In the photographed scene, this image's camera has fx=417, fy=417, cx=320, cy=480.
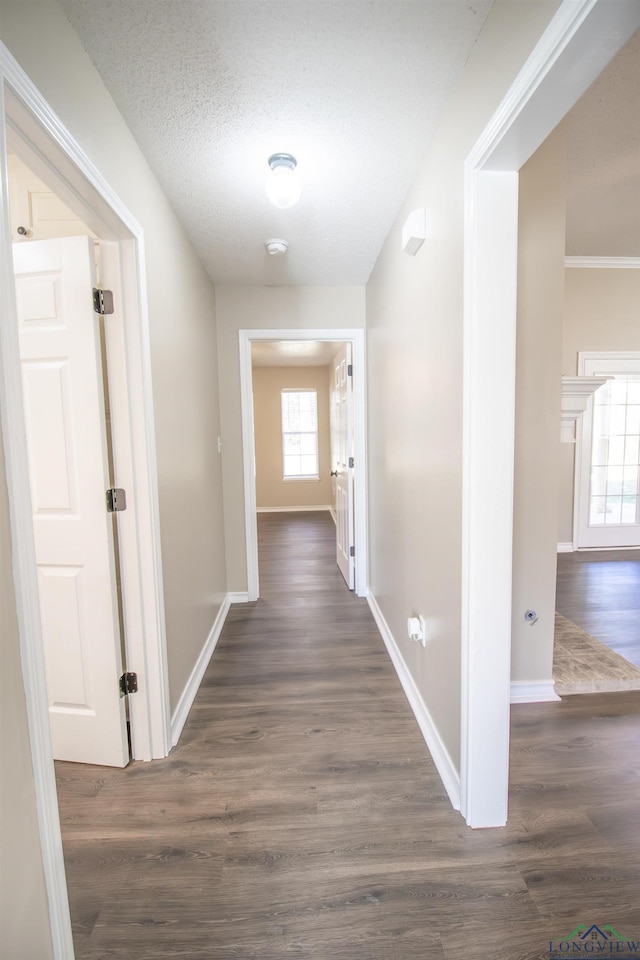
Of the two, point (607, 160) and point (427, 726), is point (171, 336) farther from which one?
point (607, 160)

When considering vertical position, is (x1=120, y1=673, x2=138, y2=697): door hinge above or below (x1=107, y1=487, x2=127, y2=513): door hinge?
below

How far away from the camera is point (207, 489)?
2689mm

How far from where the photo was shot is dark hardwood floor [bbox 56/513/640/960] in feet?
3.63

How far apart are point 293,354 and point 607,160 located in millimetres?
4310

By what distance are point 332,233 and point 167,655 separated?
2.32m

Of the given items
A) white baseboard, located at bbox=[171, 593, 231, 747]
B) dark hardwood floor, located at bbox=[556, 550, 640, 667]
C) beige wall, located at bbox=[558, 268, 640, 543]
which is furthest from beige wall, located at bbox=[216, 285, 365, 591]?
dark hardwood floor, located at bbox=[556, 550, 640, 667]

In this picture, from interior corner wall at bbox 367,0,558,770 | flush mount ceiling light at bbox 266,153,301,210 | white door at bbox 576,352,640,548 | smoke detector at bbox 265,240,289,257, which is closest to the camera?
interior corner wall at bbox 367,0,558,770

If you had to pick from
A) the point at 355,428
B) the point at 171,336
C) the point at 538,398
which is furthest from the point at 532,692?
the point at 171,336

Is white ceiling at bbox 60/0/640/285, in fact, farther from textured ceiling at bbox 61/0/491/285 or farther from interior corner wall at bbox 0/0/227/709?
interior corner wall at bbox 0/0/227/709

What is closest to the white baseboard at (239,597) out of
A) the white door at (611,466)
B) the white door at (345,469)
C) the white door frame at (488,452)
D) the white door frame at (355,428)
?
the white door frame at (355,428)

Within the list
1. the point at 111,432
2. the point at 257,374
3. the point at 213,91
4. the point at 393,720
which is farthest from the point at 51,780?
the point at 257,374

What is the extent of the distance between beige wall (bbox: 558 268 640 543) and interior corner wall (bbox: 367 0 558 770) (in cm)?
255

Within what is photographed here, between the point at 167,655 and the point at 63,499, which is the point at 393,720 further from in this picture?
the point at 63,499

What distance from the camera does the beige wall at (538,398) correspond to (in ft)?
6.03
